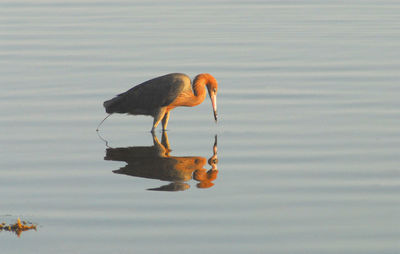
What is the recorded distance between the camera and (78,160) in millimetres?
11422

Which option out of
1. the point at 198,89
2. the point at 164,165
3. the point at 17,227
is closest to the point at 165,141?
the point at 198,89

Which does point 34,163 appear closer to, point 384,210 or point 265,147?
point 265,147

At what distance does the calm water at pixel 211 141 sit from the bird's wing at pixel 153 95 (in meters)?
0.34

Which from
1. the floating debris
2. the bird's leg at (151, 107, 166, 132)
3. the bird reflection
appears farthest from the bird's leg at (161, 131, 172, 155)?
the floating debris

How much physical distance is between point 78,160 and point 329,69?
7163 millimetres

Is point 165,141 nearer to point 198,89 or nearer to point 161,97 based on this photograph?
point 161,97

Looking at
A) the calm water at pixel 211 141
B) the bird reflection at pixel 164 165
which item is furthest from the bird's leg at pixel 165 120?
the bird reflection at pixel 164 165

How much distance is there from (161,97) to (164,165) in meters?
2.30

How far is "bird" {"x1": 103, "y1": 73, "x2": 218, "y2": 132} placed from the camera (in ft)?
43.5

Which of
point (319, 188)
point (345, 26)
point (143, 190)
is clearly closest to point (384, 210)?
point (319, 188)

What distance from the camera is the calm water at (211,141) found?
27.7 feet

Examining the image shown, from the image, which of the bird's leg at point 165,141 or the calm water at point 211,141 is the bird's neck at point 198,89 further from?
the bird's leg at point 165,141

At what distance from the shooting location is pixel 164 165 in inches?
437

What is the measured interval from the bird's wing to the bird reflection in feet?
3.31
